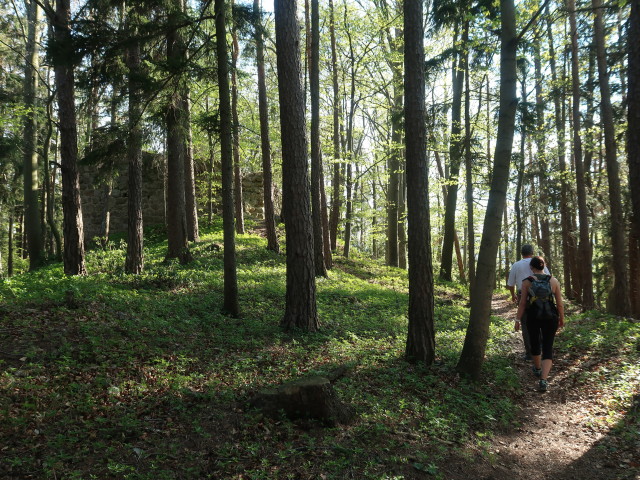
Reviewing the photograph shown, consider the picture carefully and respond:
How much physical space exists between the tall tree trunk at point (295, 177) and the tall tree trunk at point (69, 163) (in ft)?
18.8

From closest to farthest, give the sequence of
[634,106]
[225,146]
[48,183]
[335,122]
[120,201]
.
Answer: [634,106], [225,146], [48,183], [335,122], [120,201]

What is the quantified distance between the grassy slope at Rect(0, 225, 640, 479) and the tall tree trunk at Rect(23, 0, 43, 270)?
596cm

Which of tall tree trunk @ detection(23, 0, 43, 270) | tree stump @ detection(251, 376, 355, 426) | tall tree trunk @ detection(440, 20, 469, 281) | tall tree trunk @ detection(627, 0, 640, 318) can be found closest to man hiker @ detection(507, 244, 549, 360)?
tall tree trunk @ detection(627, 0, 640, 318)

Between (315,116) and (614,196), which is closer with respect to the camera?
(614,196)

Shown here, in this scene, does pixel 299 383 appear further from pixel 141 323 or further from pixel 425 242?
pixel 141 323

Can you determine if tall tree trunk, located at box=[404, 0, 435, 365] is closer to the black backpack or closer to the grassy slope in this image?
the grassy slope

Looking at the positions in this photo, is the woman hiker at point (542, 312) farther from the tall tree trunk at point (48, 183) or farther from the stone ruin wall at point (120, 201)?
the stone ruin wall at point (120, 201)

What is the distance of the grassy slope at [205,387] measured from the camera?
3.66 metres

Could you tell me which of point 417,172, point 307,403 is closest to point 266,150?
point 417,172

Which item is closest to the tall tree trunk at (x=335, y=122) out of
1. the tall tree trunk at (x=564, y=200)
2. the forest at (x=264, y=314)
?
the forest at (x=264, y=314)

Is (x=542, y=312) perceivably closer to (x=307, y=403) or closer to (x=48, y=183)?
(x=307, y=403)

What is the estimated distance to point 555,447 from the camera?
4789 millimetres

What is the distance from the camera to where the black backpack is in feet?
21.3

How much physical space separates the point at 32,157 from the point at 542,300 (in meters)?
17.7
